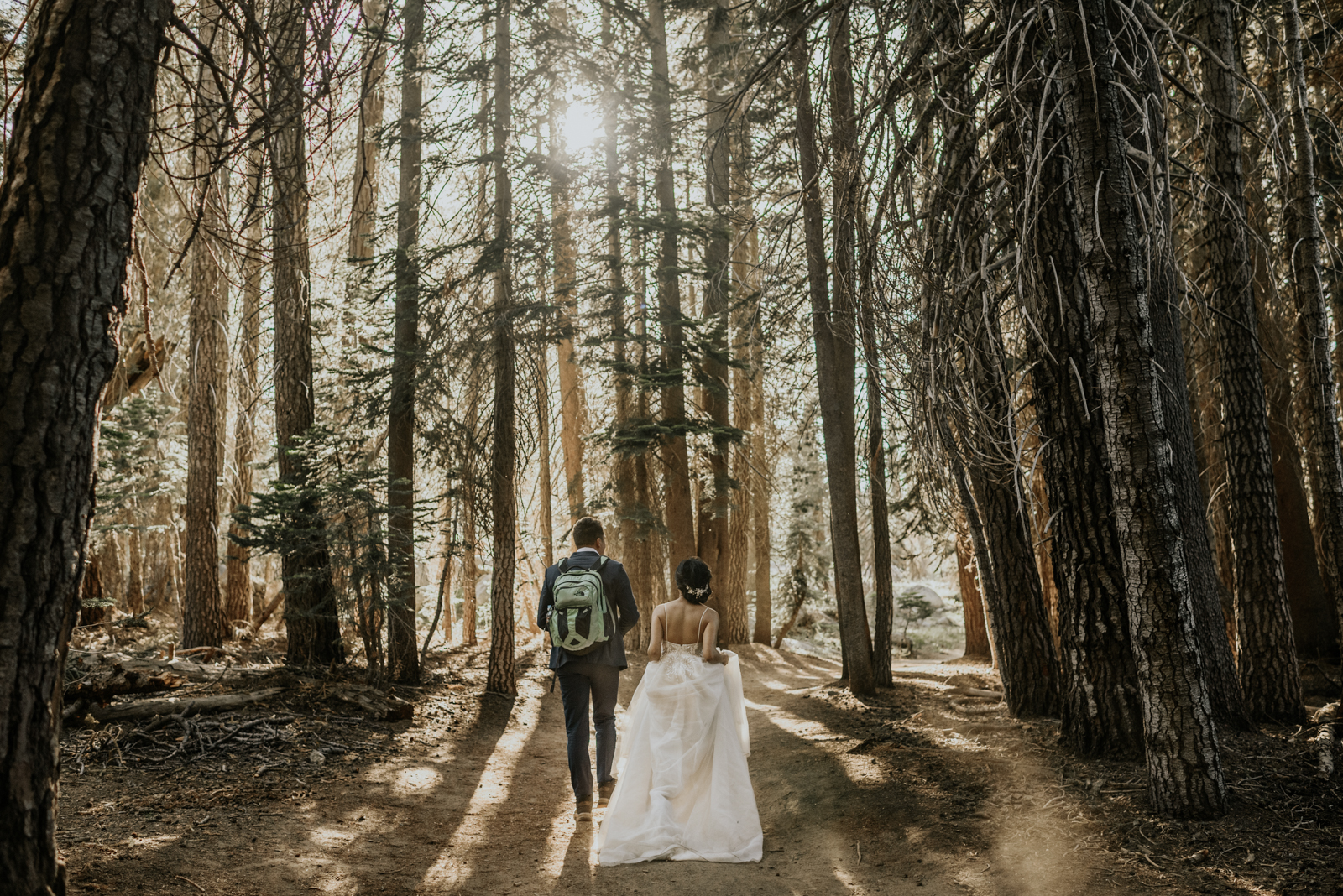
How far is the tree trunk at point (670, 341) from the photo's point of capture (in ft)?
41.8

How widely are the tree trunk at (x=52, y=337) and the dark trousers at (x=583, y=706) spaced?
130 inches

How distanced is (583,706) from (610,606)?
750 mm

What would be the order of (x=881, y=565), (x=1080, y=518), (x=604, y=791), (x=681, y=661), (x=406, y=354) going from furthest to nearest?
(x=881, y=565), (x=406, y=354), (x=604, y=791), (x=681, y=661), (x=1080, y=518)

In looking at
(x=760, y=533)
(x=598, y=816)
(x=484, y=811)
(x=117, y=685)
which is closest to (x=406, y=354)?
(x=117, y=685)

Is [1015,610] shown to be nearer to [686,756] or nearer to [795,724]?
[795,724]

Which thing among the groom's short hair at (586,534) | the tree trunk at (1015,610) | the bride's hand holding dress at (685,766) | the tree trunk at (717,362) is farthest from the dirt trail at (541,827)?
the tree trunk at (717,362)

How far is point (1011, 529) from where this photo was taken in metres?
7.57

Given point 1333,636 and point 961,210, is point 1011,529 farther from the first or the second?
point 1333,636

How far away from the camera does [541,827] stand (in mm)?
5879

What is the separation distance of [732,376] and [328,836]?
14.6 meters

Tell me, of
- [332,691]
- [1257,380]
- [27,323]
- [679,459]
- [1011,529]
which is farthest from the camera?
[679,459]

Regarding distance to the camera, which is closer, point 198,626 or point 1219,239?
point 1219,239

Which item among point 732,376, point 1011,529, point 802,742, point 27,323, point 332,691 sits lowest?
point 802,742

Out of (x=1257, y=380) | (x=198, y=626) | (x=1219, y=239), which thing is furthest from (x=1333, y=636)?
(x=198, y=626)
